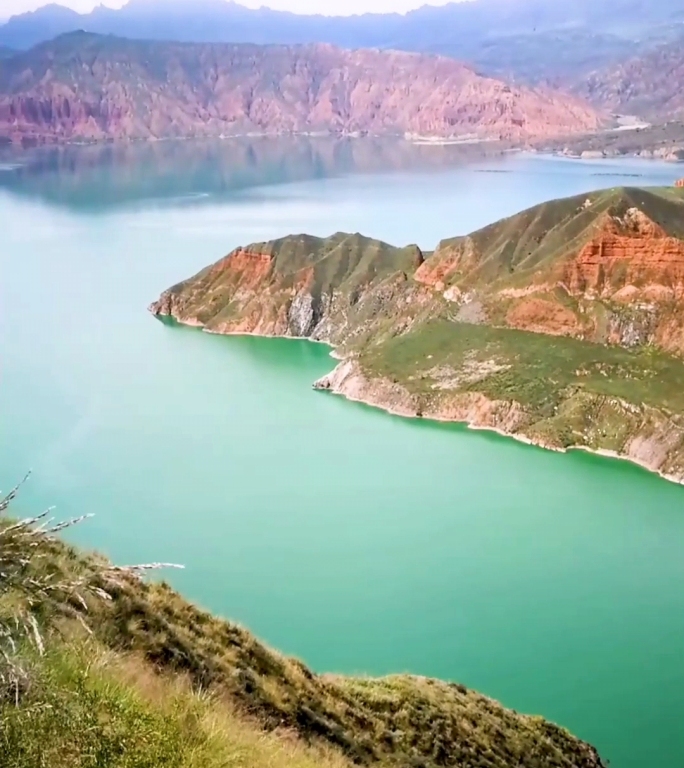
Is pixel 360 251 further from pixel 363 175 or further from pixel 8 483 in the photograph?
pixel 363 175

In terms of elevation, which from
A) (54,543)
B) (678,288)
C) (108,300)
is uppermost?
(54,543)

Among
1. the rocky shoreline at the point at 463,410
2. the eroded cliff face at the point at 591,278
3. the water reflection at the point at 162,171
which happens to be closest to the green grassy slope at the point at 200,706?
the rocky shoreline at the point at 463,410

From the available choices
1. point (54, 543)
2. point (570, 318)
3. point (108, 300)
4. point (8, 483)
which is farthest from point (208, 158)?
point (54, 543)

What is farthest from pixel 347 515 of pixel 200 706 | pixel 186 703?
pixel 186 703

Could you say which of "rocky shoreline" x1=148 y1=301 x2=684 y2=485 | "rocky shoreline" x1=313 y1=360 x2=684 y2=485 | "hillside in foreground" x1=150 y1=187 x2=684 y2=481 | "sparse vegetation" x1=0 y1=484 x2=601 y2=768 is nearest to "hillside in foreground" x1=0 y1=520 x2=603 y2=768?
"sparse vegetation" x1=0 y1=484 x2=601 y2=768

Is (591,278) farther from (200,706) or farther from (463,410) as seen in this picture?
(200,706)

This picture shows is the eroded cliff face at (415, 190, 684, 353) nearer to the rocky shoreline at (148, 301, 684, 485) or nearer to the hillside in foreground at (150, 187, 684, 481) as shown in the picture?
the hillside in foreground at (150, 187, 684, 481)
